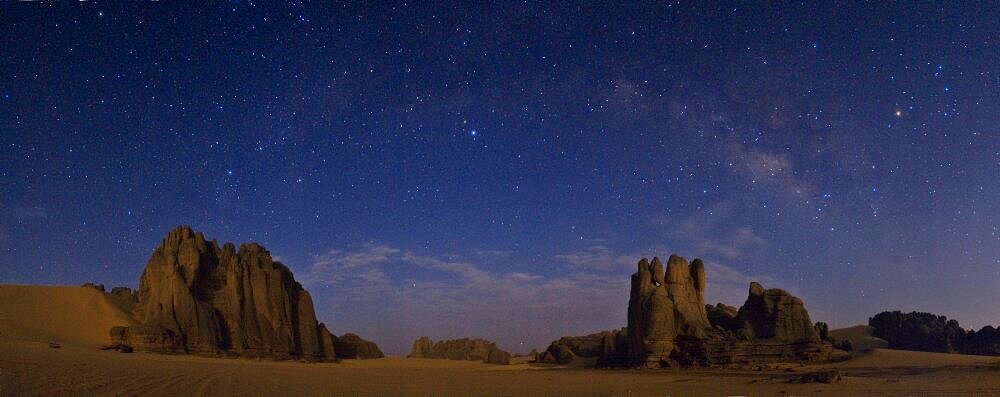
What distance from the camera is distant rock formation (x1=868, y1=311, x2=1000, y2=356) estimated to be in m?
54.7

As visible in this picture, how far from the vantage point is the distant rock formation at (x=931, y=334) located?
54.7 metres

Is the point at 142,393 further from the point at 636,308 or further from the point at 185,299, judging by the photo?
the point at 636,308

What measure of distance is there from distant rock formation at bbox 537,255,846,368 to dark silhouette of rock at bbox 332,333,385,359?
29618 mm

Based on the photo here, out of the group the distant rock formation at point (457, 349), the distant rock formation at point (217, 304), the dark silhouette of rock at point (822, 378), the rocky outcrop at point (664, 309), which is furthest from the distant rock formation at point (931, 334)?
the distant rock formation at point (217, 304)

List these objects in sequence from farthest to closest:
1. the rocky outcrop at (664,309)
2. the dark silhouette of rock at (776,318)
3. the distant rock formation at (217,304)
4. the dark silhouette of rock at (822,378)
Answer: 1. the rocky outcrop at (664,309)
2. the distant rock formation at (217,304)
3. the dark silhouette of rock at (776,318)
4. the dark silhouette of rock at (822,378)

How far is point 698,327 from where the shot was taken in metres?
42.8

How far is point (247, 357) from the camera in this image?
45469 mm

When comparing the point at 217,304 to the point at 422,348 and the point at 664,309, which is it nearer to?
the point at 664,309

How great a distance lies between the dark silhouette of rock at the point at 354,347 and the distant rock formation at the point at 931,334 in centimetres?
6183

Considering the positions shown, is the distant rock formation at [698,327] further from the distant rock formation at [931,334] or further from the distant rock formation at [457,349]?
the distant rock formation at [457,349]

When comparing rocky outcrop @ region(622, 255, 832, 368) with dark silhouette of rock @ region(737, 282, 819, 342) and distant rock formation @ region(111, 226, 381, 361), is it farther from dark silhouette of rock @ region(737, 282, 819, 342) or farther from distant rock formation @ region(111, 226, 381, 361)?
distant rock formation @ region(111, 226, 381, 361)

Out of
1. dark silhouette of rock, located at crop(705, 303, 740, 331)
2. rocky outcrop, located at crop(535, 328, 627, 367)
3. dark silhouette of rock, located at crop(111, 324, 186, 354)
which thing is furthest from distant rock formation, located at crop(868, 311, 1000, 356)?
dark silhouette of rock, located at crop(111, 324, 186, 354)

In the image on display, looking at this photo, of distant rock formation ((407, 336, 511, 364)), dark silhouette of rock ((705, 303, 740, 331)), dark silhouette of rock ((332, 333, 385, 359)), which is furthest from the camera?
distant rock formation ((407, 336, 511, 364))

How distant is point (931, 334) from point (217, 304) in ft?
239
